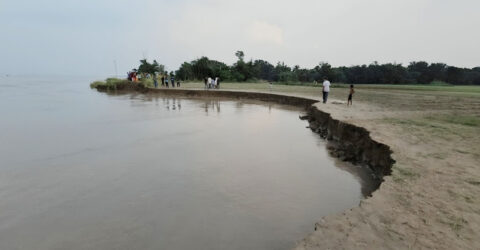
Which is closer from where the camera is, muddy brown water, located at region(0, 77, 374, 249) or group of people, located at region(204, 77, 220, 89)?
muddy brown water, located at region(0, 77, 374, 249)

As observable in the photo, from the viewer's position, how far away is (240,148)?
9.28 m

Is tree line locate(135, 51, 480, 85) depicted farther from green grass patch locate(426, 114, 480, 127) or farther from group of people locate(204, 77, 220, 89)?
green grass patch locate(426, 114, 480, 127)

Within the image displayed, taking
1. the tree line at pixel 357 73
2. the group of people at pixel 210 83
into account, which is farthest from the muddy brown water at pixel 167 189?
the tree line at pixel 357 73

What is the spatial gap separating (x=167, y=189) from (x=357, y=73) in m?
53.5

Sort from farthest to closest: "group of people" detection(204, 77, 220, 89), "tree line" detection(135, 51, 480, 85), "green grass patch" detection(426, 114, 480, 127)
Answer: "tree line" detection(135, 51, 480, 85)
"group of people" detection(204, 77, 220, 89)
"green grass patch" detection(426, 114, 480, 127)

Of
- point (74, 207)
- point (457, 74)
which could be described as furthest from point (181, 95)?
point (457, 74)

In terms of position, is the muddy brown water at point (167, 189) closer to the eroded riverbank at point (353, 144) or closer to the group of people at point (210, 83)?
the eroded riverbank at point (353, 144)

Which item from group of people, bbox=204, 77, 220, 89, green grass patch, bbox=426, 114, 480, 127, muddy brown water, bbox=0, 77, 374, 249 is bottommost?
muddy brown water, bbox=0, 77, 374, 249

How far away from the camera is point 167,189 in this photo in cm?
598

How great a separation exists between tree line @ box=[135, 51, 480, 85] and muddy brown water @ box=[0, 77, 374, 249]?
3709cm

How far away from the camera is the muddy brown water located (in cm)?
428

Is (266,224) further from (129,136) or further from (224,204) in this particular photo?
(129,136)

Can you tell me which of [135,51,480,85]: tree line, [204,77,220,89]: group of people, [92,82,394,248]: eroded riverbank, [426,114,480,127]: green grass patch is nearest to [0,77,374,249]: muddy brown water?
[92,82,394,248]: eroded riverbank

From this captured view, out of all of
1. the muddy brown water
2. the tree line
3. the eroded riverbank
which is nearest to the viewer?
the muddy brown water
